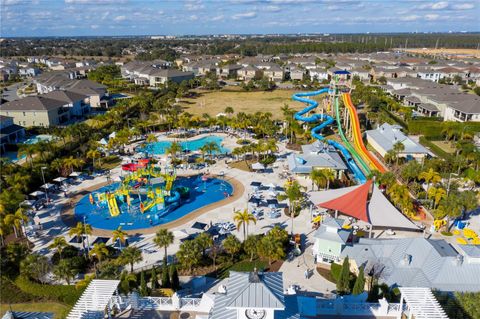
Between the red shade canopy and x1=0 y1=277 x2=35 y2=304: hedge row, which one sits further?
the red shade canopy

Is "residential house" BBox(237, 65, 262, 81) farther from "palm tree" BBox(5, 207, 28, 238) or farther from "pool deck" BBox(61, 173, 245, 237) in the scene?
"palm tree" BBox(5, 207, 28, 238)

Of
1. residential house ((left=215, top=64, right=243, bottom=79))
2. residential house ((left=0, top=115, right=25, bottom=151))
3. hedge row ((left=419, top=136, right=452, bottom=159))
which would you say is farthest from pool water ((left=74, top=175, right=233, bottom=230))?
residential house ((left=215, top=64, right=243, bottom=79))

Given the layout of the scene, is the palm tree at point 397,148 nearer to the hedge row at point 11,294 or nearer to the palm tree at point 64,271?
the palm tree at point 64,271

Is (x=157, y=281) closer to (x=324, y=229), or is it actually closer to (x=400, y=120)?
(x=324, y=229)

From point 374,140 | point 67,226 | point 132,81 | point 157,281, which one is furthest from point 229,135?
point 132,81

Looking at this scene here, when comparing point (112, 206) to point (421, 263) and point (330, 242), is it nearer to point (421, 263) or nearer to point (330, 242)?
point (330, 242)

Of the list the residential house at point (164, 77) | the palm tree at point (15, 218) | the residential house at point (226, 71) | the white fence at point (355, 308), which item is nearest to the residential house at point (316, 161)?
the white fence at point (355, 308)

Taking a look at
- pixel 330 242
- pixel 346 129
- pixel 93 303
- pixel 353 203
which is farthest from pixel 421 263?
pixel 346 129
